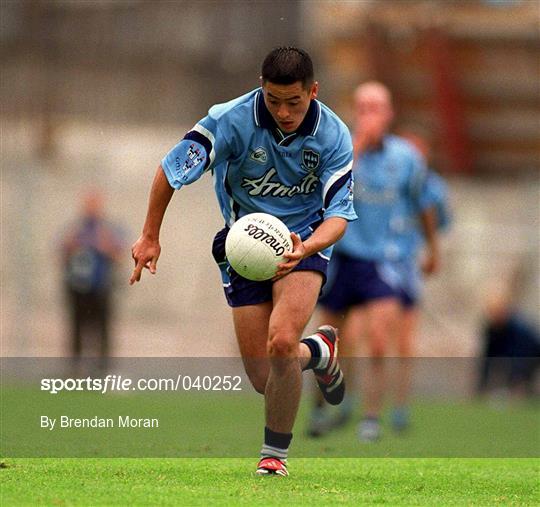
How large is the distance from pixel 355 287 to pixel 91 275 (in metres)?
7.29

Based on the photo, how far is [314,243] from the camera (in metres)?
7.12

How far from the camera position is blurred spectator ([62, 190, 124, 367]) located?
17625 millimetres

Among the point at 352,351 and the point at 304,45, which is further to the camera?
the point at 304,45

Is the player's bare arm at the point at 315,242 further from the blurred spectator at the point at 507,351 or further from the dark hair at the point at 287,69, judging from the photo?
the blurred spectator at the point at 507,351

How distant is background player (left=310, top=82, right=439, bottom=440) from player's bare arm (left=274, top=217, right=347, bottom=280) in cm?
352

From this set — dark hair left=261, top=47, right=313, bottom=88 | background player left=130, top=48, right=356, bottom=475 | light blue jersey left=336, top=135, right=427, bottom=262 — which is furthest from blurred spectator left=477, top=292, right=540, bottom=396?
dark hair left=261, top=47, right=313, bottom=88

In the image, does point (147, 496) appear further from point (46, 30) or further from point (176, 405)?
point (46, 30)

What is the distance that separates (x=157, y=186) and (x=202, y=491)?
1515mm

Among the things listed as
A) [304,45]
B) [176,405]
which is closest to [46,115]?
[304,45]

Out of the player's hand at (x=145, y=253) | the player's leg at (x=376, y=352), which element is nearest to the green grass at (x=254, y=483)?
the player's hand at (x=145, y=253)

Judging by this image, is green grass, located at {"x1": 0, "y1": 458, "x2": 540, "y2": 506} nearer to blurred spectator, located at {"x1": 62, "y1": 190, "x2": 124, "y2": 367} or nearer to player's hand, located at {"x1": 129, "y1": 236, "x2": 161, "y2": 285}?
player's hand, located at {"x1": 129, "y1": 236, "x2": 161, "y2": 285}

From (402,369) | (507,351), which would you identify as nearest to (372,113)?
(402,369)

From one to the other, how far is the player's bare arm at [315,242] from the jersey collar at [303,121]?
43cm

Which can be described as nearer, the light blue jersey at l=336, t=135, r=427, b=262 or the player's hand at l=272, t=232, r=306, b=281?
the player's hand at l=272, t=232, r=306, b=281
